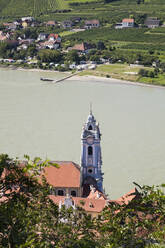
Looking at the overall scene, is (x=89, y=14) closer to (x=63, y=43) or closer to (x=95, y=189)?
(x=63, y=43)

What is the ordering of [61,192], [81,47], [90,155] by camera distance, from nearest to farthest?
[61,192]
[90,155]
[81,47]

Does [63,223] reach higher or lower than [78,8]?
lower

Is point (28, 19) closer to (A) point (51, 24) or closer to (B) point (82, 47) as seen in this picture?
(A) point (51, 24)

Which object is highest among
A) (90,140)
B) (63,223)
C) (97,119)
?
(97,119)

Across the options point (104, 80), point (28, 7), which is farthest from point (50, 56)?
point (28, 7)

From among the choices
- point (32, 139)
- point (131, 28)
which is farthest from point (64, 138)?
point (131, 28)

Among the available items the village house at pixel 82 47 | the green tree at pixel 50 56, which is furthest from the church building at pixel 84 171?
the village house at pixel 82 47

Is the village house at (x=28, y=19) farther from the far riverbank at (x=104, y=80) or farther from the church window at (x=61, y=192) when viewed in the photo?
the church window at (x=61, y=192)

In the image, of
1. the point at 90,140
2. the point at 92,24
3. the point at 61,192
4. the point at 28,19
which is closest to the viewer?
the point at 61,192
